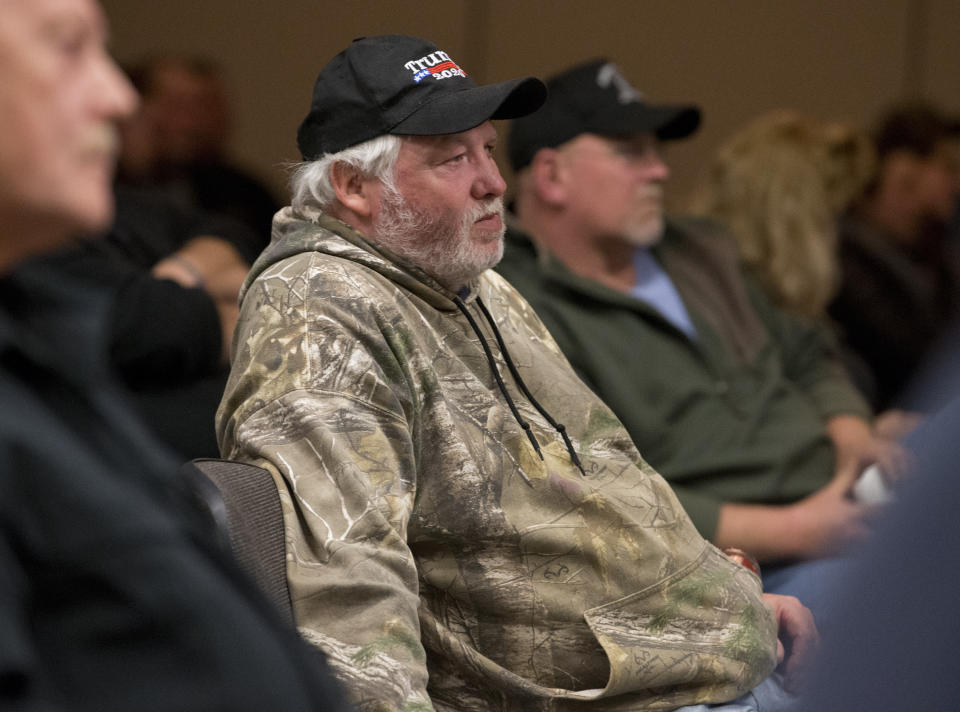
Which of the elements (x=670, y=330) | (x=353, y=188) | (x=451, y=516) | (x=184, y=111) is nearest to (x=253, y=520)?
(x=451, y=516)

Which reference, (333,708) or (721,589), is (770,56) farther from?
(333,708)

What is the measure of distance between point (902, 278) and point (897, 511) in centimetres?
346

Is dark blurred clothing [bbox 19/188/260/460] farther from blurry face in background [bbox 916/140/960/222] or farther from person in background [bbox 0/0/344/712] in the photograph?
blurry face in background [bbox 916/140/960/222]

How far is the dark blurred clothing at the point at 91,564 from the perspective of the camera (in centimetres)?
77

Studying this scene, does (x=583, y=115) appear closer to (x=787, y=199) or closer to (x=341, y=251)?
(x=787, y=199)

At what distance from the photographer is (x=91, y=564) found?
2.56ft

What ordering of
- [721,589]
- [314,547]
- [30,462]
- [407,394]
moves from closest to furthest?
[30,462] → [314,547] → [407,394] → [721,589]

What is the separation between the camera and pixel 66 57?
2.68ft

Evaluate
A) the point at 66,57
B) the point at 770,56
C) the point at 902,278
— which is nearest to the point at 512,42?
the point at 770,56

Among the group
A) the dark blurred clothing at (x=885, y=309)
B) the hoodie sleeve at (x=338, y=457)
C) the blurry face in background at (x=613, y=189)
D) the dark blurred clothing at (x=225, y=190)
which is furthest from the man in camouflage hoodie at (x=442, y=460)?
the dark blurred clothing at (x=225, y=190)

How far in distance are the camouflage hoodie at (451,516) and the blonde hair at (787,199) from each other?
1683 mm

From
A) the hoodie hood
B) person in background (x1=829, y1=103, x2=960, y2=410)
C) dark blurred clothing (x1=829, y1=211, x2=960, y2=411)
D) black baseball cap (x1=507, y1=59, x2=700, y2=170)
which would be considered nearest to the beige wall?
person in background (x1=829, y1=103, x2=960, y2=410)

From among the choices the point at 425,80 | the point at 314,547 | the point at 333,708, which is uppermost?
the point at 425,80

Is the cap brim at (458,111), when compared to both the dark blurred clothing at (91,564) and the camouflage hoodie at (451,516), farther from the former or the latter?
the dark blurred clothing at (91,564)
